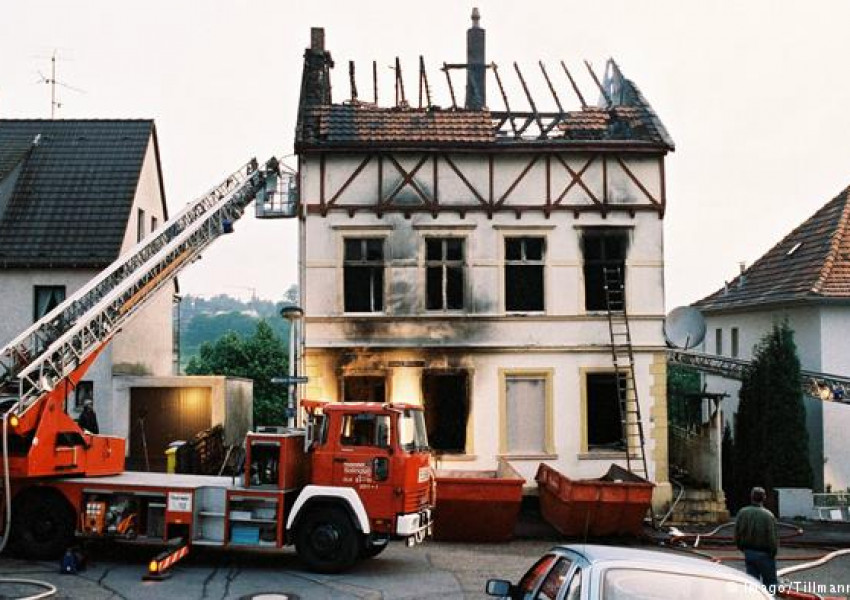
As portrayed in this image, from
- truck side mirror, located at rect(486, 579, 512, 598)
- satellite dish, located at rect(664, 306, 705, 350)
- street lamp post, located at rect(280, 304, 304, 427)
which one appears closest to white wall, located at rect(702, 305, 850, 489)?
satellite dish, located at rect(664, 306, 705, 350)

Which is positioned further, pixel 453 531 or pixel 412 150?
pixel 412 150

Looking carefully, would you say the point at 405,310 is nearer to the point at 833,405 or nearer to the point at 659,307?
the point at 659,307

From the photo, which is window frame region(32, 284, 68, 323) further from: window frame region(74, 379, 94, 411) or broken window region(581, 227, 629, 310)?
broken window region(581, 227, 629, 310)

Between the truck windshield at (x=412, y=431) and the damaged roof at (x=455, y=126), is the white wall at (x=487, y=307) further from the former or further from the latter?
the truck windshield at (x=412, y=431)

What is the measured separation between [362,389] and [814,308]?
1323 centimetres

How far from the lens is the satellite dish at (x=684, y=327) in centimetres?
2211

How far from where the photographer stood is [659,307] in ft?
74.2

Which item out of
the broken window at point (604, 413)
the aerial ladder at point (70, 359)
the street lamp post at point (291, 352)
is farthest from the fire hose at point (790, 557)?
the aerial ladder at point (70, 359)

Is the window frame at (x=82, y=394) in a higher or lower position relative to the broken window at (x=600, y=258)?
lower

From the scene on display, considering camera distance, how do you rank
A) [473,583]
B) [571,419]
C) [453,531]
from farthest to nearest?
[571,419] < [453,531] < [473,583]

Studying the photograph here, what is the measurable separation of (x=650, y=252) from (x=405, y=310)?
19.8 ft

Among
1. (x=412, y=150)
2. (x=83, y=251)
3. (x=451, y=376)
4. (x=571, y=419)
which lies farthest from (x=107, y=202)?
(x=571, y=419)

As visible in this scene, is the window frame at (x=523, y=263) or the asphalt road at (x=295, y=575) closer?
the asphalt road at (x=295, y=575)

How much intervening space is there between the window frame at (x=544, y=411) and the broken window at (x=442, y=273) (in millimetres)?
2078
